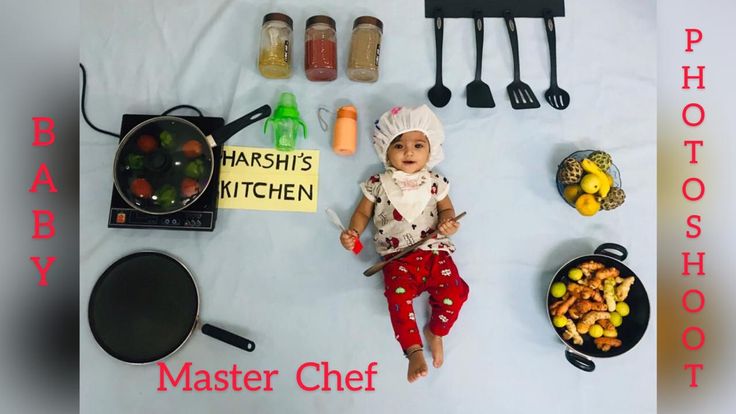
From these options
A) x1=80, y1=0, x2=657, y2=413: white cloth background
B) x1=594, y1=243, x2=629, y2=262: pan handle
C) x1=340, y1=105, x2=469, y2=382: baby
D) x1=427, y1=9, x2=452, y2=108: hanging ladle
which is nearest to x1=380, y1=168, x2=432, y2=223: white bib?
x1=340, y1=105, x2=469, y2=382: baby

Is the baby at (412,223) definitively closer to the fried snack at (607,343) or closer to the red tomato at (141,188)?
the fried snack at (607,343)

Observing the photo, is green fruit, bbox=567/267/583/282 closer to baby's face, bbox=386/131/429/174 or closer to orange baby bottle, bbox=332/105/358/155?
baby's face, bbox=386/131/429/174

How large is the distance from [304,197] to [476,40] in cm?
56

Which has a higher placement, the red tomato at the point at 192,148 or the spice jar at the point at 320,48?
the spice jar at the point at 320,48

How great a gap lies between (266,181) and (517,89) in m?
0.64

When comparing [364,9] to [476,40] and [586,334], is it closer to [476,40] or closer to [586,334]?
[476,40]

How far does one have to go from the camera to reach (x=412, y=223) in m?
1.06

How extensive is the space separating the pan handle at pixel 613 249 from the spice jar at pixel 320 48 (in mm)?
736

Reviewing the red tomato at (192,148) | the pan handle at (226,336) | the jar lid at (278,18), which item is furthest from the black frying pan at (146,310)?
the jar lid at (278,18)

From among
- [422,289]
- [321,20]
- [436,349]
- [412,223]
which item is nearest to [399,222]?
[412,223]

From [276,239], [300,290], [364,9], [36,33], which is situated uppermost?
[364,9]

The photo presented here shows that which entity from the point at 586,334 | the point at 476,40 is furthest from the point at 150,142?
the point at 586,334

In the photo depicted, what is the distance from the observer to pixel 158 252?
109 centimetres

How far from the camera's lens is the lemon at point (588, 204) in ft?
3.46
